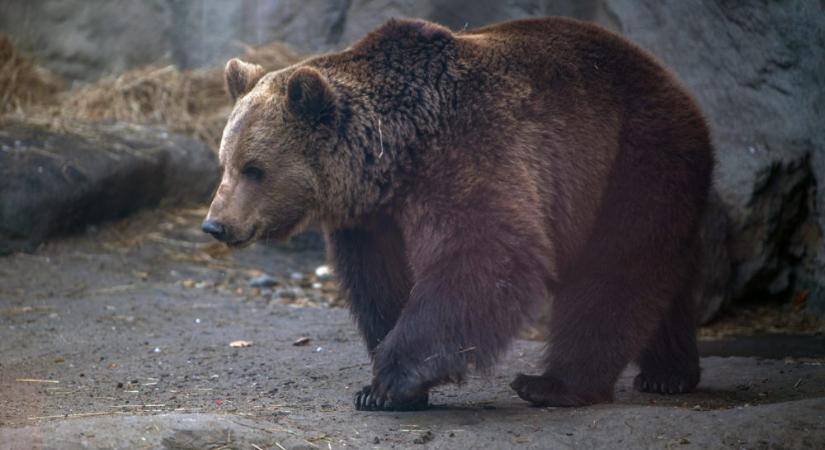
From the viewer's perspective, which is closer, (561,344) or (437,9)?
(561,344)

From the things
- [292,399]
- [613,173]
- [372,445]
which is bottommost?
[292,399]

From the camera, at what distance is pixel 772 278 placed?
311 inches

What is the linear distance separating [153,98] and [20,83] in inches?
51.6

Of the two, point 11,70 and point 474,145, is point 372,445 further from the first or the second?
point 11,70

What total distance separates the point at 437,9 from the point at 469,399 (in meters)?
4.80

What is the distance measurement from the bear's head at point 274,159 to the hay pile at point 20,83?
5.87 meters

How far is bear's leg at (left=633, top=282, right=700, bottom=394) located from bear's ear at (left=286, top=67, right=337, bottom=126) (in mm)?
2126

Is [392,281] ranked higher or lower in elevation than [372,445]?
higher

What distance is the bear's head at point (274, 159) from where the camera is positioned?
5.06 meters

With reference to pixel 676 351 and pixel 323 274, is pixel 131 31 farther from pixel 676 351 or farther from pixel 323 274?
pixel 676 351

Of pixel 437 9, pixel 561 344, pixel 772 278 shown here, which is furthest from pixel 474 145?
pixel 437 9

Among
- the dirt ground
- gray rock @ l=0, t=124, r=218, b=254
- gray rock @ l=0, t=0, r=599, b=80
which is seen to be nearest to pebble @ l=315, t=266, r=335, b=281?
the dirt ground

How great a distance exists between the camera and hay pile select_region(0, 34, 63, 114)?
10.5 metres

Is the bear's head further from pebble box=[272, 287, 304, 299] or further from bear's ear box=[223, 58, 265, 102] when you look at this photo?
pebble box=[272, 287, 304, 299]
